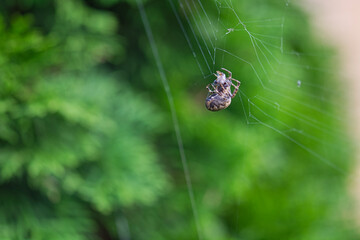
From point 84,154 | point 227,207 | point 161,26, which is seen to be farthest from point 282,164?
point 84,154


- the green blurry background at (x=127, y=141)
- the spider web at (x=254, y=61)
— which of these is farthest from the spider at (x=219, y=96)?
the green blurry background at (x=127, y=141)

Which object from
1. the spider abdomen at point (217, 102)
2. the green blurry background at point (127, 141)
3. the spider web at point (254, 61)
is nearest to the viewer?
the spider abdomen at point (217, 102)

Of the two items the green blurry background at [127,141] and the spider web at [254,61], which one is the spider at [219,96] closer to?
the spider web at [254,61]

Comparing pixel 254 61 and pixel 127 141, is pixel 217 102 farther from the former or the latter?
pixel 254 61

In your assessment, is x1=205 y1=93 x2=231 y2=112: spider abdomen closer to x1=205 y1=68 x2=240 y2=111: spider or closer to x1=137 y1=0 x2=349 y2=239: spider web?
x1=205 y1=68 x2=240 y2=111: spider

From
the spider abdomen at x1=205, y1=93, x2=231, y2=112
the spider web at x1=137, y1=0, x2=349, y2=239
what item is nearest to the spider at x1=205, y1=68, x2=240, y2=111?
the spider abdomen at x1=205, y1=93, x2=231, y2=112

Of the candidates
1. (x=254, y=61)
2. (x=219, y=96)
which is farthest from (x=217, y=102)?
(x=254, y=61)
